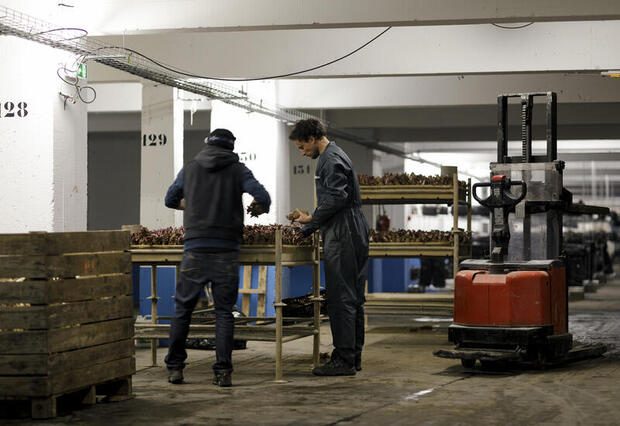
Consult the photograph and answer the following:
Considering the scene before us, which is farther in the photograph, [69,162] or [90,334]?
[69,162]

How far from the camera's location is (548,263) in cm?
963

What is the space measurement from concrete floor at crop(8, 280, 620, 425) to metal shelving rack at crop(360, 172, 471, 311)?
180cm

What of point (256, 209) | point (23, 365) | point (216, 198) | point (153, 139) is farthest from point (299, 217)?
point (153, 139)

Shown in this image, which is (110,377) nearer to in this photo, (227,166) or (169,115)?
(227,166)

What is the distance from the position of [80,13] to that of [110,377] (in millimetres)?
5138

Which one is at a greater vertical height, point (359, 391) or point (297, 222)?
point (297, 222)

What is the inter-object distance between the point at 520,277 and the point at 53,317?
4.13m

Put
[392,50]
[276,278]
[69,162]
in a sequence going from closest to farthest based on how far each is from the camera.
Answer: [276,278] → [69,162] → [392,50]

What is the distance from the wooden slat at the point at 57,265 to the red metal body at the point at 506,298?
329 centimetres

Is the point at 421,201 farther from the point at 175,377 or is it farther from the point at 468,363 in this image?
the point at 175,377

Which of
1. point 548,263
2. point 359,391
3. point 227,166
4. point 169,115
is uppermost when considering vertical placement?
point 169,115

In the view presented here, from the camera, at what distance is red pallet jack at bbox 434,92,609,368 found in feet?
31.0

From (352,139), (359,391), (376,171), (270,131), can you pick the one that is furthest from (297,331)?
(376,171)

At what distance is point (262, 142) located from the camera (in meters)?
17.4
